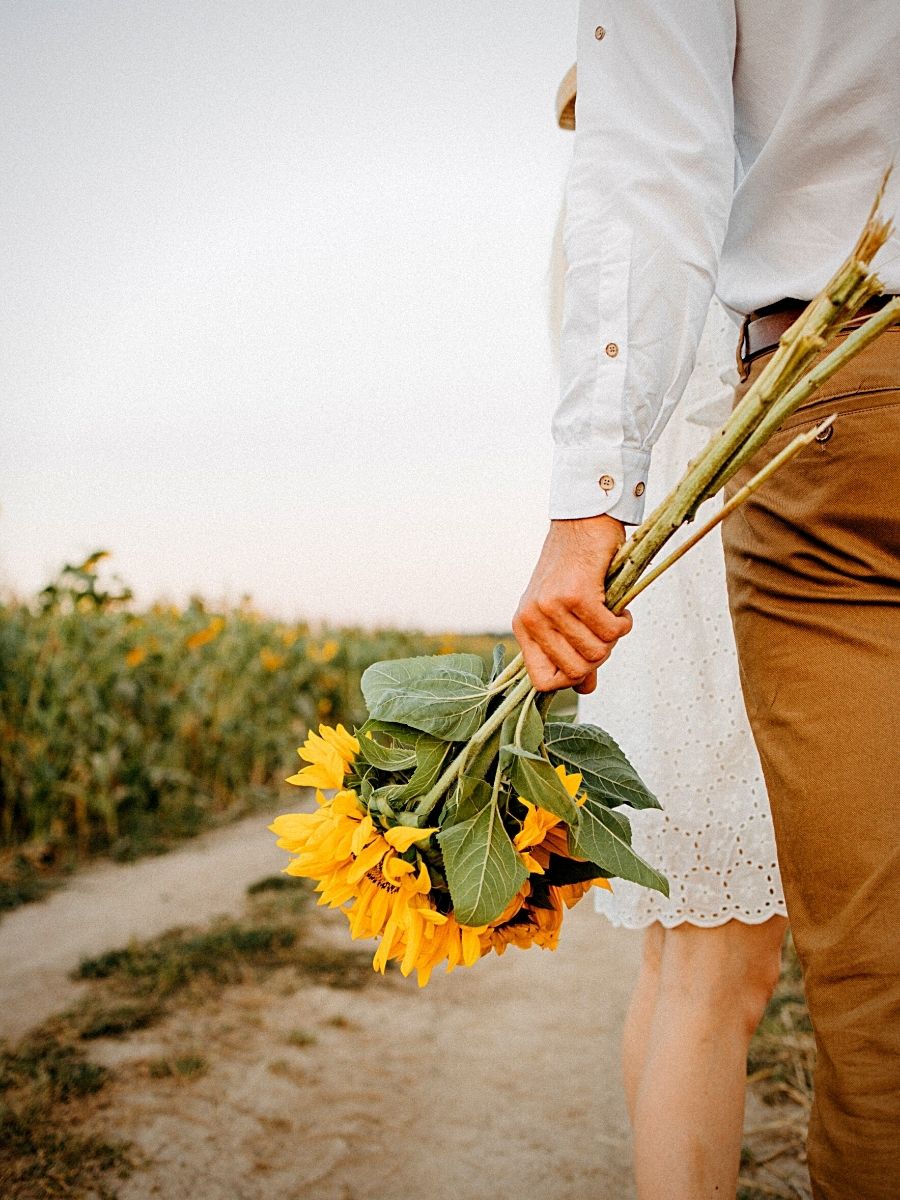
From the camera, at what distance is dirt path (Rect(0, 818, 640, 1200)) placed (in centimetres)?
198

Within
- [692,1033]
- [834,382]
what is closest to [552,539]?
[834,382]

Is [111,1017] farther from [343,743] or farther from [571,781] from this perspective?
[571,781]

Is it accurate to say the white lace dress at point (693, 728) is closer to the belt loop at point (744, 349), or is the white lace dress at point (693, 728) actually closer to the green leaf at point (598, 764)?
the belt loop at point (744, 349)

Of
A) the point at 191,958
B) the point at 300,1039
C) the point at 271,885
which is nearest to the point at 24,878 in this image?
the point at 271,885

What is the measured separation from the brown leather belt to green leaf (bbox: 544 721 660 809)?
495 mm

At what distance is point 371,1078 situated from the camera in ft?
7.83

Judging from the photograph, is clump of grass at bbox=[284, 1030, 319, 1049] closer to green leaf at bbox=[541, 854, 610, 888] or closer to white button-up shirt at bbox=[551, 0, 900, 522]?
green leaf at bbox=[541, 854, 610, 888]

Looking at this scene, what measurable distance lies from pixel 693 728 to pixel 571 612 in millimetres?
686

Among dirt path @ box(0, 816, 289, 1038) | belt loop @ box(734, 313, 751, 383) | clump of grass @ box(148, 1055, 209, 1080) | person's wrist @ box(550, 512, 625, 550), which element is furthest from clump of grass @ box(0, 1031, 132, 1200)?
belt loop @ box(734, 313, 751, 383)

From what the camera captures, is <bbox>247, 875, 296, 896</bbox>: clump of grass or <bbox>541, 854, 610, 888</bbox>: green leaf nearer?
<bbox>541, 854, 610, 888</bbox>: green leaf

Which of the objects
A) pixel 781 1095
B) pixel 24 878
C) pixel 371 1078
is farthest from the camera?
pixel 24 878

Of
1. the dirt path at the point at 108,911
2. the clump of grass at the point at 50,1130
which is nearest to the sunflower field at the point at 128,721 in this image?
the dirt path at the point at 108,911

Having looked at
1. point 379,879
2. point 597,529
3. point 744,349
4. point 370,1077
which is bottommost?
point 370,1077

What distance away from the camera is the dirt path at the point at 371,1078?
1976 mm
